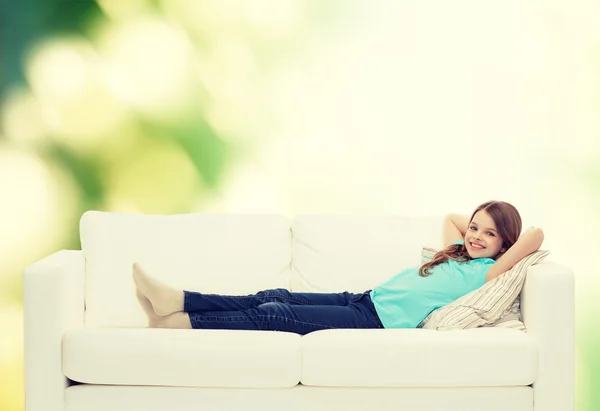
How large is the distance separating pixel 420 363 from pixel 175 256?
1084 mm

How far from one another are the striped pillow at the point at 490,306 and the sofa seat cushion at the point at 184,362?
561 millimetres

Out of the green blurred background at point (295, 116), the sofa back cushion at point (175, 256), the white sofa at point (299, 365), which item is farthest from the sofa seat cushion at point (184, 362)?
the green blurred background at point (295, 116)

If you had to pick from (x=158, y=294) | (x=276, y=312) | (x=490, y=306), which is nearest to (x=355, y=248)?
(x=276, y=312)

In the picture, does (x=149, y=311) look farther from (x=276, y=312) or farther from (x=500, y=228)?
(x=500, y=228)

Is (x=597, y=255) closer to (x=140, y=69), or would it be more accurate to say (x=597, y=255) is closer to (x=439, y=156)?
(x=439, y=156)

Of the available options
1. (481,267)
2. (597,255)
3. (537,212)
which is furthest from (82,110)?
(597,255)

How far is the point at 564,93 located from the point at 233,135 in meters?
1.60

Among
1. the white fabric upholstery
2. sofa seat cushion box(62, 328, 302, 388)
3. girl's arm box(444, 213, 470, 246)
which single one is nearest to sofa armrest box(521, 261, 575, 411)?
the white fabric upholstery

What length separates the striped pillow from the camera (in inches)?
103

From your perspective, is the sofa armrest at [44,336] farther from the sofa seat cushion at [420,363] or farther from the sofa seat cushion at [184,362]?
the sofa seat cushion at [420,363]

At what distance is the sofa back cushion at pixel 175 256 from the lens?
9.45 ft

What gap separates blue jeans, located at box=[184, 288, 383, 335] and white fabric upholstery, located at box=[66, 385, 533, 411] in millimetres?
254

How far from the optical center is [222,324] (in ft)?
8.58

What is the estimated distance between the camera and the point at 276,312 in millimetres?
2662
